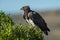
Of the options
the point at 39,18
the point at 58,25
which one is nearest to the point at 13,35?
the point at 39,18

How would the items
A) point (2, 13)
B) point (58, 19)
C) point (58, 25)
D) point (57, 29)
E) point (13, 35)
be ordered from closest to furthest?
point (13, 35) → point (2, 13) → point (57, 29) → point (58, 25) → point (58, 19)

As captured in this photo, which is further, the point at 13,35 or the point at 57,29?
the point at 57,29

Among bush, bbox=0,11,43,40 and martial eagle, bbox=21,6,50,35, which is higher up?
bush, bbox=0,11,43,40

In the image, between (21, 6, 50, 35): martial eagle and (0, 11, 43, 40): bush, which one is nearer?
(0, 11, 43, 40): bush

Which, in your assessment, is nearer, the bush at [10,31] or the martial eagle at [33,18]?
the bush at [10,31]

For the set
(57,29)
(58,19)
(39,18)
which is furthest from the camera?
(58,19)

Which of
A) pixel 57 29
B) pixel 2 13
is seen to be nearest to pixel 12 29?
pixel 2 13

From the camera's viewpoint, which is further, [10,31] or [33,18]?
[33,18]

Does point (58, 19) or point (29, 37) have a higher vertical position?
point (29, 37)

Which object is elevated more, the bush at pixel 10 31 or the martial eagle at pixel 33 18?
the bush at pixel 10 31

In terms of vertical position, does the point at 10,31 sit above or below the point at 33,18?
above

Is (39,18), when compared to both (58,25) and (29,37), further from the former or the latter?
(58,25)

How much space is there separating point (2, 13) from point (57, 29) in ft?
75.0

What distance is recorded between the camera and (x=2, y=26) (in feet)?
29.2
